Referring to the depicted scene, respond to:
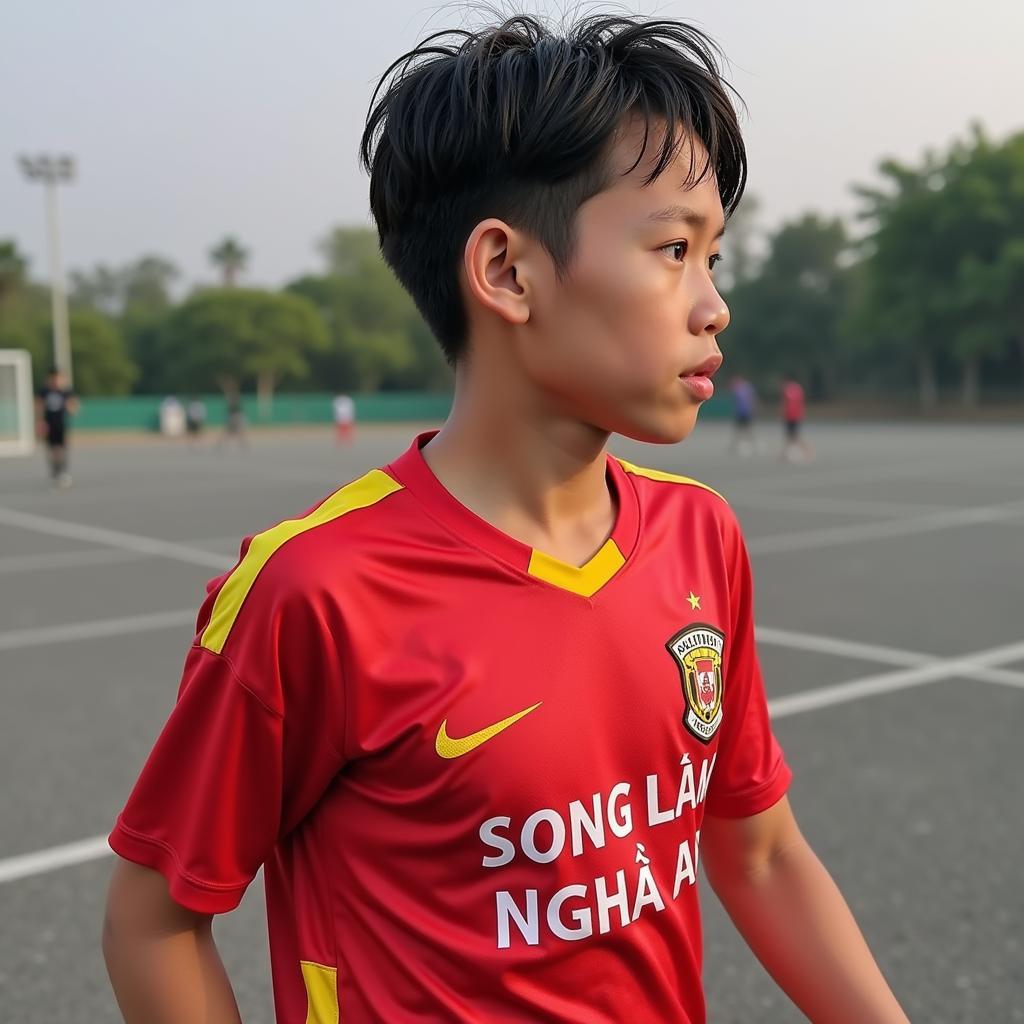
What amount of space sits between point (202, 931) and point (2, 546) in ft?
36.5

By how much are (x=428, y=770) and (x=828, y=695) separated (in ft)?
15.6

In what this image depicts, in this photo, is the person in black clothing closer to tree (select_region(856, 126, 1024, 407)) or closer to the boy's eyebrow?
the boy's eyebrow

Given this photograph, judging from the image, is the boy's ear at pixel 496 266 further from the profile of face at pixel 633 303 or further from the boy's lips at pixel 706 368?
the boy's lips at pixel 706 368

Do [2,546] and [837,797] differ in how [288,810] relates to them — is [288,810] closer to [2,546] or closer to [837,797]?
[837,797]

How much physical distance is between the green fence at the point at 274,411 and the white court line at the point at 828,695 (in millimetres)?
40920

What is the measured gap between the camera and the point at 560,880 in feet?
4.18

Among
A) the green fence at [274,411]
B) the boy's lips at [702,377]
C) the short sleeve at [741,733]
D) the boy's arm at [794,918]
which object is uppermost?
the boy's lips at [702,377]

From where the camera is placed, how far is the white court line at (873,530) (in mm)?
10742

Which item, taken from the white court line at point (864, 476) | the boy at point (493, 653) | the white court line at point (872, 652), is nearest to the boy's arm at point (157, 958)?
the boy at point (493, 653)

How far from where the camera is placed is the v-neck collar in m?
1.32

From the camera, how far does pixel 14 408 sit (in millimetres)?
29734

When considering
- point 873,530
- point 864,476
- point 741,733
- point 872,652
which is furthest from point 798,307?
point 741,733

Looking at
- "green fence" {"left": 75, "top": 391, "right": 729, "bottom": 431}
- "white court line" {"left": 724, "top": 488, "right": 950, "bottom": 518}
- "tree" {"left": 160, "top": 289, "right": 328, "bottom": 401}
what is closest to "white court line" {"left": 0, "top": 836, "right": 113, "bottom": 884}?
"white court line" {"left": 724, "top": 488, "right": 950, "bottom": 518}

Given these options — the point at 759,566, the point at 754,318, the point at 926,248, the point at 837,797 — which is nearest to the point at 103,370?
the point at 754,318
